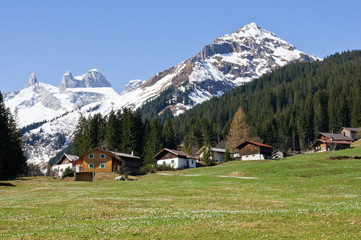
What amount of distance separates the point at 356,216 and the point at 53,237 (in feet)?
55.0

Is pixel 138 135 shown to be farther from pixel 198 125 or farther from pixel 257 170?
pixel 257 170

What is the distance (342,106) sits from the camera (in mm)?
145375

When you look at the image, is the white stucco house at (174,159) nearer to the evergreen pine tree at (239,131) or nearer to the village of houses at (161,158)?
the village of houses at (161,158)

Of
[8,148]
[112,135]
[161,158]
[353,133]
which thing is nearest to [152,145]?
[161,158]

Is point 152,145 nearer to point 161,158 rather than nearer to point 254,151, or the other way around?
point 161,158

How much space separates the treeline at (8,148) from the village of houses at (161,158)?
11.3m

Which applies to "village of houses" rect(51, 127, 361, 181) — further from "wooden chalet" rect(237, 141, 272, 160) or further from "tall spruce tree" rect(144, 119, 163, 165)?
"tall spruce tree" rect(144, 119, 163, 165)

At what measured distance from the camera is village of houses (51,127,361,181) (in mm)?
87562

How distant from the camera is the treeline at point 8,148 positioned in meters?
72.5

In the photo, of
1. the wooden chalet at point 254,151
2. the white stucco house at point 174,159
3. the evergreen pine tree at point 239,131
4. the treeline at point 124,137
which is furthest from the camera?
the evergreen pine tree at point 239,131

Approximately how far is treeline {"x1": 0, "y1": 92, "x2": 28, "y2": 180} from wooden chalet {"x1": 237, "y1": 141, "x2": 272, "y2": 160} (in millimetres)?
68429

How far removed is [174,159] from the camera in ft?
335

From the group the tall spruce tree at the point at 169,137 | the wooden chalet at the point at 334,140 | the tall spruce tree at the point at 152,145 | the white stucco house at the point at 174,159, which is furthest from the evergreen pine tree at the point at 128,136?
the wooden chalet at the point at 334,140

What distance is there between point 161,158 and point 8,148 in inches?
1761
